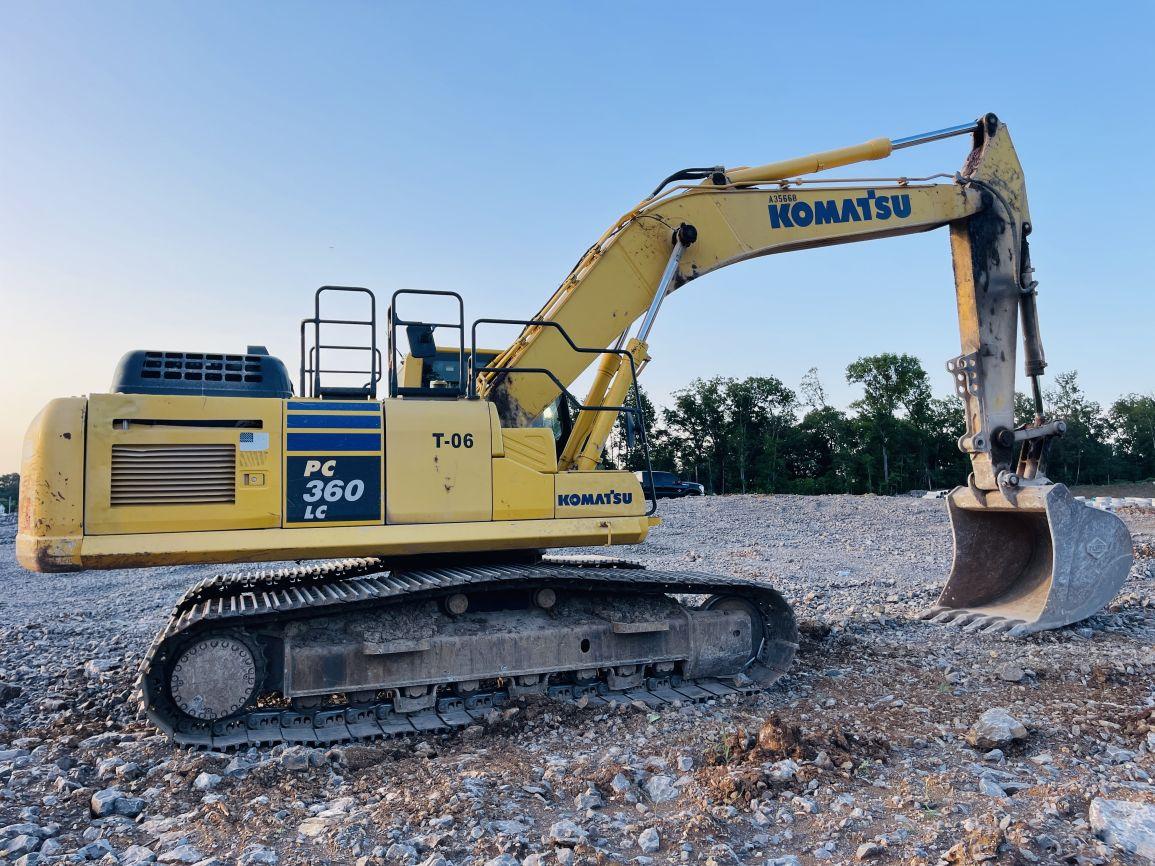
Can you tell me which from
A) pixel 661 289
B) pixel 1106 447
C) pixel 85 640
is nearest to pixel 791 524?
pixel 661 289

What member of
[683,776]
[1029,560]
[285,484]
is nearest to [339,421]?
[285,484]

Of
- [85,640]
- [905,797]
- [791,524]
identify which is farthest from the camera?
[791,524]

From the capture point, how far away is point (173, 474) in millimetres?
5043

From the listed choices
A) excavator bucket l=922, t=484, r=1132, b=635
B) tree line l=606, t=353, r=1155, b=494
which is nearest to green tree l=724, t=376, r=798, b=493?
tree line l=606, t=353, r=1155, b=494

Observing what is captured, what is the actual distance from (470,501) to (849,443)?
2024 inches

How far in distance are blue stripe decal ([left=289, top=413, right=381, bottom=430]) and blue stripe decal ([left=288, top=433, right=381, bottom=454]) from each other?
5cm

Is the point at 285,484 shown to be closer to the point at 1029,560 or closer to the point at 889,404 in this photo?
the point at 1029,560

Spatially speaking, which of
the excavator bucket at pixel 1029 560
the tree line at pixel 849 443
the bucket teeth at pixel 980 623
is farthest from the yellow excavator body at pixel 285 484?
the tree line at pixel 849 443

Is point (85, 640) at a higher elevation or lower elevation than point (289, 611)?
lower

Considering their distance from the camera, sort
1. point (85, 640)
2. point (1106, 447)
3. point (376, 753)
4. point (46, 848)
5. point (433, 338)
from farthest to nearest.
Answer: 1. point (1106, 447)
2. point (85, 640)
3. point (433, 338)
4. point (376, 753)
5. point (46, 848)

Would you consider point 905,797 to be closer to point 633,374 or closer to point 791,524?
point 633,374

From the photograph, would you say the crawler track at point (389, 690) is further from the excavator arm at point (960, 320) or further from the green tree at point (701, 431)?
the green tree at point (701, 431)

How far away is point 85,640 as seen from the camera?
7945mm

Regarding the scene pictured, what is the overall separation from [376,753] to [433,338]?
117 inches
